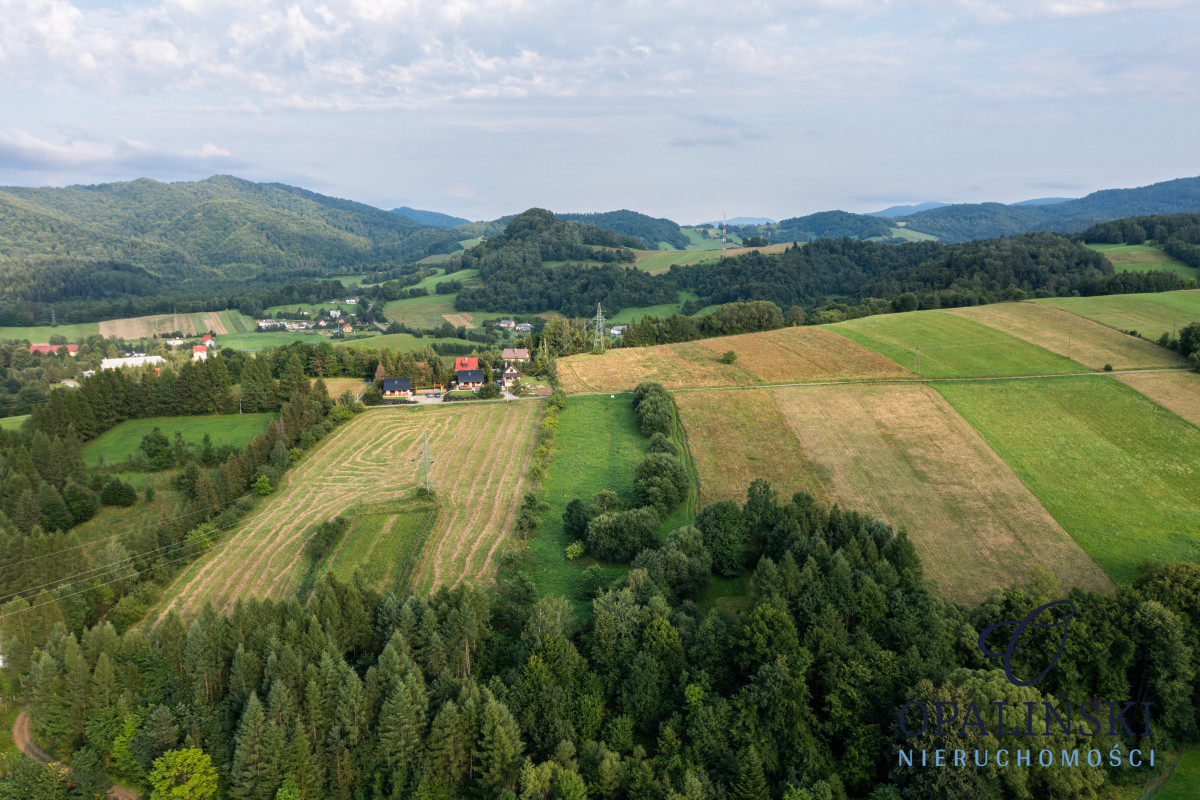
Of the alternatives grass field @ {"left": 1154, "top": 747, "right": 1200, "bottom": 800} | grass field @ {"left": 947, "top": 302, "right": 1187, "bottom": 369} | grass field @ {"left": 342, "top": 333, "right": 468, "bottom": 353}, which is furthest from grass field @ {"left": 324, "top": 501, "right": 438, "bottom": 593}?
grass field @ {"left": 342, "top": 333, "right": 468, "bottom": 353}

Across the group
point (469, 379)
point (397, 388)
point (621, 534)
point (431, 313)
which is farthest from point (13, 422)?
point (431, 313)

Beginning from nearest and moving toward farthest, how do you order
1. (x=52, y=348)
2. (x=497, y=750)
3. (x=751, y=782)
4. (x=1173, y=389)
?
1. (x=751, y=782)
2. (x=497, y=750)
3. (x=1173, y=389)
4. (x=52, y=348)

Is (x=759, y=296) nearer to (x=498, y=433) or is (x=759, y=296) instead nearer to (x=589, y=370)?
(x=589, y=370)

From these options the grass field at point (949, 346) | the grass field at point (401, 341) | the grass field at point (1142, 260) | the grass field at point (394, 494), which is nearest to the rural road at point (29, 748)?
the grass field at point (394, 494)

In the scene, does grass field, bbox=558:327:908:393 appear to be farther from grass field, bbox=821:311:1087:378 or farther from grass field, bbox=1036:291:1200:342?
grass field, bbox=1036:291:1200:342

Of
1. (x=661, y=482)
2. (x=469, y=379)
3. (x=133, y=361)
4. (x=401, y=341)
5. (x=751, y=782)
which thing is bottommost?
(x=751, y=782)

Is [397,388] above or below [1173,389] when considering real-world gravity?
above

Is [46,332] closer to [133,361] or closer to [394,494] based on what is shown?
[133,361]
